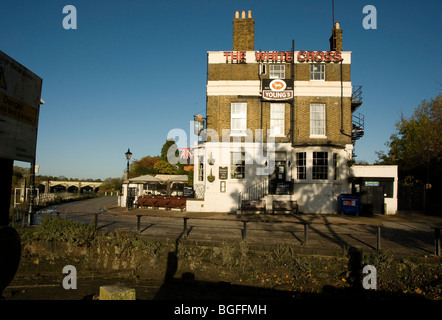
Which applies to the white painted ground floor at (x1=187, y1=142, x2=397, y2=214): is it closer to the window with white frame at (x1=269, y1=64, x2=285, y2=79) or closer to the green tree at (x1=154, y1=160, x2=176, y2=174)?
the window with white frame at (x1=269, y1=64, x2=285, y2=79)

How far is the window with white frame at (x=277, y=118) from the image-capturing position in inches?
795

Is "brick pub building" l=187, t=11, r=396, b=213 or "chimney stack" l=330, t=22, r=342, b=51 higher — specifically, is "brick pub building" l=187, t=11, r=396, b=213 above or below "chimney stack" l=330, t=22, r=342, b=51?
below

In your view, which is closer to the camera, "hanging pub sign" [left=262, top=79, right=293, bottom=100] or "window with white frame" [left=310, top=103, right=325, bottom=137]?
"hanging pub sign" [left=262, top=79, right=293, bottom=100]

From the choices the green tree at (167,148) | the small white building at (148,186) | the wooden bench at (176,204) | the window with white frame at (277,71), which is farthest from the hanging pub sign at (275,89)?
the green tree at (167,148)

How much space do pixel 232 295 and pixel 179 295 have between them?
1517mm

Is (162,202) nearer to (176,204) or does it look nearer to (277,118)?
(176,204)

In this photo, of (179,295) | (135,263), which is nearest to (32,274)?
(135,263)

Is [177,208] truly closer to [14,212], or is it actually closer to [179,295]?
[14,212]

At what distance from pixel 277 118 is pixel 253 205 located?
672cm

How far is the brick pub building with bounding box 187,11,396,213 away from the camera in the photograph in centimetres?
1958

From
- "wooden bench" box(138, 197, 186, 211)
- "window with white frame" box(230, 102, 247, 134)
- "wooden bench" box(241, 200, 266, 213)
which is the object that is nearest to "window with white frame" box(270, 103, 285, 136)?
"window with white frame" box(230, 102, 247, 134)

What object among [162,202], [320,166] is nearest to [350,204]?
[320,166]

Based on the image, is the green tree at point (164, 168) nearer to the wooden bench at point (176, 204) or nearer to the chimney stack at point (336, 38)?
the wooden bench at point (176, 204)

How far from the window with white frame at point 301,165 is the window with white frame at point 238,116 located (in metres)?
4.44
